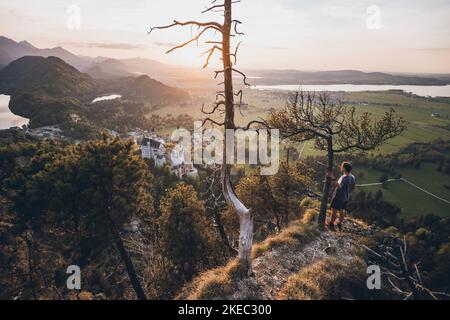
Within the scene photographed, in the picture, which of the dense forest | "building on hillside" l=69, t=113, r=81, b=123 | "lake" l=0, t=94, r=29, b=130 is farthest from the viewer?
"building on hillside" l=69, t=113, r=81, b=123

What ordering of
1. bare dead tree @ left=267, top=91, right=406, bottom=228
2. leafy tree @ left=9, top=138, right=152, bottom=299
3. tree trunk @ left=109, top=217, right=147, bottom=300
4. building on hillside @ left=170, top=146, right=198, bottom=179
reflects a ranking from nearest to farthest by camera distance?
bare dead tree @ left=267, top=91, right=406, bottom=228 < tree trunk @ left=109, top=217, right=147, bottom=300 < leafy tree @ left=9, top=138, right=152, bottom=299 < building on hillside @ left=170, top=146, right=198, bottom=179

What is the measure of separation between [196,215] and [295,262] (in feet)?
38.3

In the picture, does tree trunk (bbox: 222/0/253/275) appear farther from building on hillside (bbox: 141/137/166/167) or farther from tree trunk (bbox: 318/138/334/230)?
building on hillside (bbox: 141/137/166/167)

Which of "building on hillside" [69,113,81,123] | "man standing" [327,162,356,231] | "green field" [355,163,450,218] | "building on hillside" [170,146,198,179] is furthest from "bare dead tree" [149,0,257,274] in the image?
"building on hillside" [69,113,81,123]

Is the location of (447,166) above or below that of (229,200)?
below

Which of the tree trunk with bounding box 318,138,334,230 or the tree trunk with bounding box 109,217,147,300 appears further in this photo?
the tree trunk with bounding box 109,217,147,300

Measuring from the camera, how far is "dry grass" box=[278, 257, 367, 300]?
995 centimetres

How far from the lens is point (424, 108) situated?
193750 millimetres

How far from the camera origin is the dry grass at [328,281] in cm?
995

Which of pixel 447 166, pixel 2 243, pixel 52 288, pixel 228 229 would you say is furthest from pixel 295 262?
pixel 447 166

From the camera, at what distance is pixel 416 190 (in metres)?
86.4

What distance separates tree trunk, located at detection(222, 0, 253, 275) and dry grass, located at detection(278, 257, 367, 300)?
1.68 m

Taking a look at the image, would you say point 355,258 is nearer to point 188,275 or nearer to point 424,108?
point 188,275

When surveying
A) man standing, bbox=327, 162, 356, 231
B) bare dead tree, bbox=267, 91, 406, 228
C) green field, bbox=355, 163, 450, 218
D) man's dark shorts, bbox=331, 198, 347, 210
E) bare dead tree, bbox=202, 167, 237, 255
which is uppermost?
bare dead tree, bbox=267, 91, 406, 228
